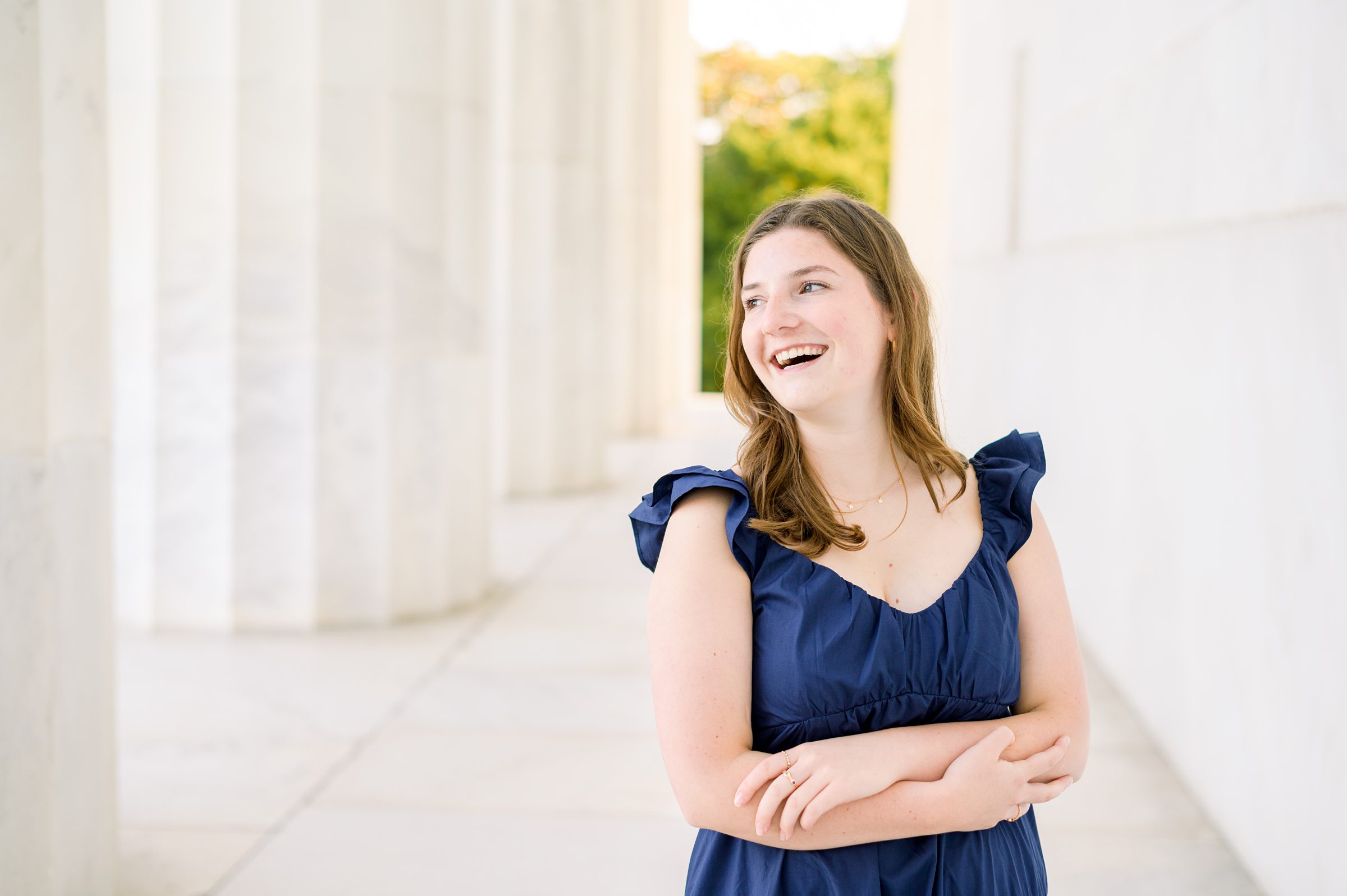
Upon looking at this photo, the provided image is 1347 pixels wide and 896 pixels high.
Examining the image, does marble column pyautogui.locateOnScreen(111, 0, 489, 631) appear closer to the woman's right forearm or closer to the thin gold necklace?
the thin gold necklace

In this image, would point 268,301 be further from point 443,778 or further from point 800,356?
point 800,356

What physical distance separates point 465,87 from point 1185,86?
438cm

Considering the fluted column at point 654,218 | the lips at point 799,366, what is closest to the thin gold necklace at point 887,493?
the lips at point 799,366

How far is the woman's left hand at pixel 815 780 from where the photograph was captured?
2.18m

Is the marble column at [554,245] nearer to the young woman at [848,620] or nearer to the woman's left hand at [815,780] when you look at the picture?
the young woman at [848,620]

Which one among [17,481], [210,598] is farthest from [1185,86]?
[210,598]

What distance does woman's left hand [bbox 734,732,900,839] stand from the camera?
2.18 meters

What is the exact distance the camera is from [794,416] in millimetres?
2504

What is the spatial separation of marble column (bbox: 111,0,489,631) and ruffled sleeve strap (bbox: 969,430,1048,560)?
5470 mm

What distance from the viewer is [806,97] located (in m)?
45.2

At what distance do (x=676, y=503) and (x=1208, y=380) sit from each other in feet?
11.5

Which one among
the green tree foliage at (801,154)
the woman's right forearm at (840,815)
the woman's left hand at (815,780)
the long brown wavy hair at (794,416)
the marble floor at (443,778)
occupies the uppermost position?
the green tree foliage at (801,154)

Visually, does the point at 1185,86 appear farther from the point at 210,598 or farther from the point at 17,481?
the point at 210,598

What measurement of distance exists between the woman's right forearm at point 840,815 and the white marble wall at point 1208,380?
201cm
